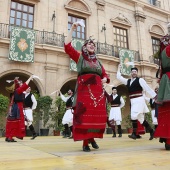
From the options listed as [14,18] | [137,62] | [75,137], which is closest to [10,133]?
[75,137]

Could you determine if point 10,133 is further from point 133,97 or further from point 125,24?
point 125,24

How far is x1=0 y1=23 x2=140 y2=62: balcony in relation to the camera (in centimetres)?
1007

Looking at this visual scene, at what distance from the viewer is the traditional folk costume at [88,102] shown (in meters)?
2.87

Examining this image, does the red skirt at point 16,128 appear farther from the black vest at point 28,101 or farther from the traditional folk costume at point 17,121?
the black vest at point 28,101

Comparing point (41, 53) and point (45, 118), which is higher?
point (41, 53)

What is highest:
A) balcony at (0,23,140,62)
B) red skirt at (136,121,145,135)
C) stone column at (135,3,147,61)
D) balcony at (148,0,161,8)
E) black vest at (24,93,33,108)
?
balcony at (148,0,161,8)

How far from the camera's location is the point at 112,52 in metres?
13.0

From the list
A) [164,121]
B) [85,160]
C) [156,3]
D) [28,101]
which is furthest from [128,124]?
[85,160]

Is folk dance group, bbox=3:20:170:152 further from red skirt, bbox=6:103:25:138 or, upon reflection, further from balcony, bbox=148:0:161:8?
balcony, bbox=148:0:161:8

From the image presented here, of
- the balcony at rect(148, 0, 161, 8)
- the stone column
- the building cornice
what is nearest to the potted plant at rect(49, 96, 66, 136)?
the stone column

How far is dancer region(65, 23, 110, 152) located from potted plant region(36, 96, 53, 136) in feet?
21.8

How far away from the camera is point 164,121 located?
9.41ft

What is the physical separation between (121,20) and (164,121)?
12.4m

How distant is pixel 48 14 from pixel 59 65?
2.98 meters
